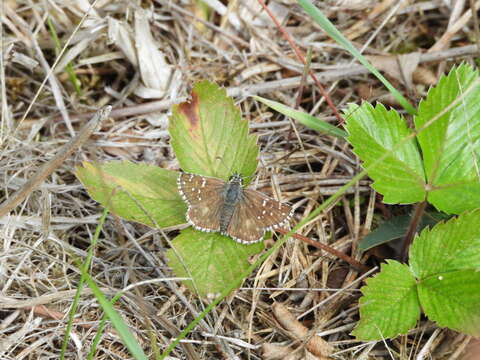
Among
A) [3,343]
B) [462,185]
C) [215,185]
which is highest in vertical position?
[462,185]

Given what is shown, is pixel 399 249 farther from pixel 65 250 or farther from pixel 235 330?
pixel 65 250

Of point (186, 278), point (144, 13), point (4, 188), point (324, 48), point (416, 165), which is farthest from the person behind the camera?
point (324, 48)

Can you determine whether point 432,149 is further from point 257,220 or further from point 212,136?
point 212,136

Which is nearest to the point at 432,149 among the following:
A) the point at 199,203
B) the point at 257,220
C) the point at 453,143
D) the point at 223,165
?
the point at 453,143

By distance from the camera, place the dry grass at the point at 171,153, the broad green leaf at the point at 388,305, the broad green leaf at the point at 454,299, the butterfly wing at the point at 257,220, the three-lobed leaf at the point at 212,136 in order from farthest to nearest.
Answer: the three-lobed leaf at the point at 212,136, the dry grass at the point at 171,153, the butterfly wing at the point at 257,220, the broad green leaf at the point at 388,305, the broad green leaf at the point at 454,299

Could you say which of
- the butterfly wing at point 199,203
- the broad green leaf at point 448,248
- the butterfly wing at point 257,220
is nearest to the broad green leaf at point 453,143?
the broad green leaf at point 448,248

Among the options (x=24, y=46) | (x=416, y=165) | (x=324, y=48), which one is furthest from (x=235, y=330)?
(x=24, y=46)

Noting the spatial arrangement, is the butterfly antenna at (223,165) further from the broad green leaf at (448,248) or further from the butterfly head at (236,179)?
the broad green leaf at (448,248)

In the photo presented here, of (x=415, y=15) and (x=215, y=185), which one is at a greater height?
(x=415, y=15)

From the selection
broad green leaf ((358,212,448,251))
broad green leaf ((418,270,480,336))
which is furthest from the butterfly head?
broad green leaf ((418,270,480,336))
